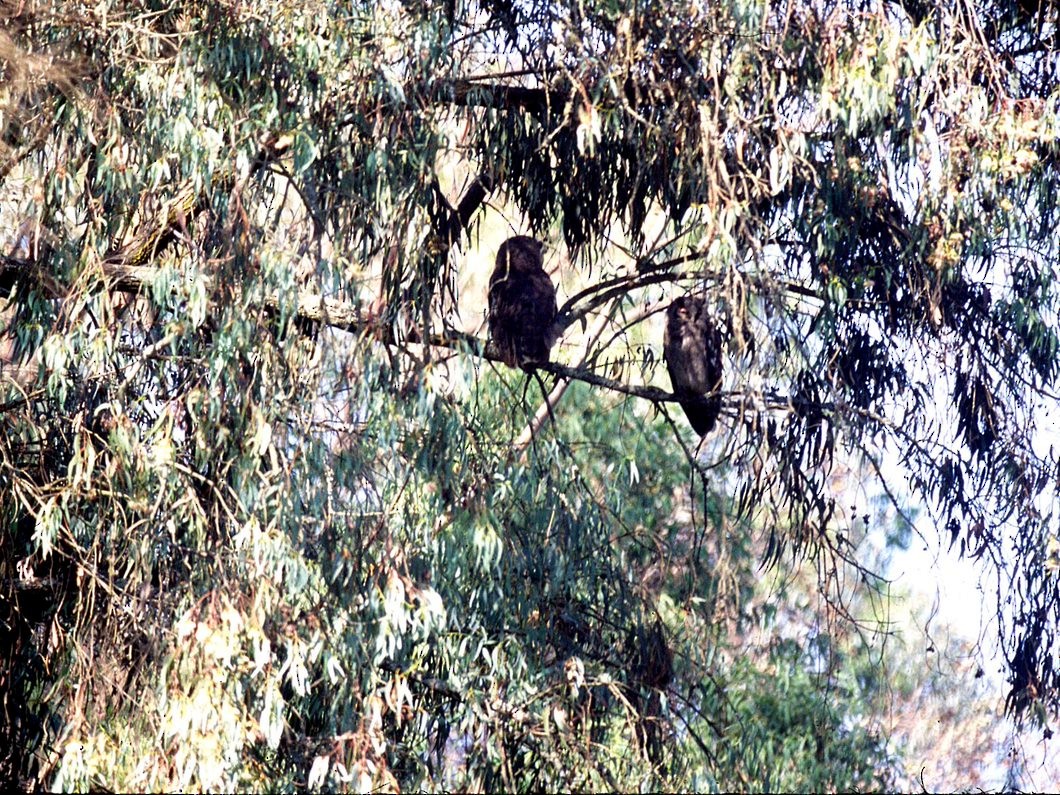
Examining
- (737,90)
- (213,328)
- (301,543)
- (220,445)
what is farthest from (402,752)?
(737,90)

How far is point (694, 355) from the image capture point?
6340 millimetres

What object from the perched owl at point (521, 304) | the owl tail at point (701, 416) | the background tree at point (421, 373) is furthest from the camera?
the perched owl at point (521, 304)

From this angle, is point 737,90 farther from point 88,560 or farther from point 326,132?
point 88,560

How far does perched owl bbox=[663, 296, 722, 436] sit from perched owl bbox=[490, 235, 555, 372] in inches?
21.3

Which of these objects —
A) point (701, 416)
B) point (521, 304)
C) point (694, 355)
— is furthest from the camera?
point (521, 304)

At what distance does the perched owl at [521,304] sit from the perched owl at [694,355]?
54cm

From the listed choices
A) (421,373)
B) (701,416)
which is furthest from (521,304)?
(421,373)

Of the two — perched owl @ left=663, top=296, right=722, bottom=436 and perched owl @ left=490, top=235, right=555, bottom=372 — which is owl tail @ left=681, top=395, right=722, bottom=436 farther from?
perched owl @ left=490, top=235, right=555, bottom=372

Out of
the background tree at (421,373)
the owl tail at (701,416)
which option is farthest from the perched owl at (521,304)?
the owl tail at (701,416)

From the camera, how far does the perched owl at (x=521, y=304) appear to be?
6387 mm

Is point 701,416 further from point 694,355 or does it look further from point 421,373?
point 421,373

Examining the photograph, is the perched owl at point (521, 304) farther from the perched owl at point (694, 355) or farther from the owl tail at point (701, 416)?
the owl tail at point (701, 416)

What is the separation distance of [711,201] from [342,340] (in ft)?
4.80

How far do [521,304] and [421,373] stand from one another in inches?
67.2
